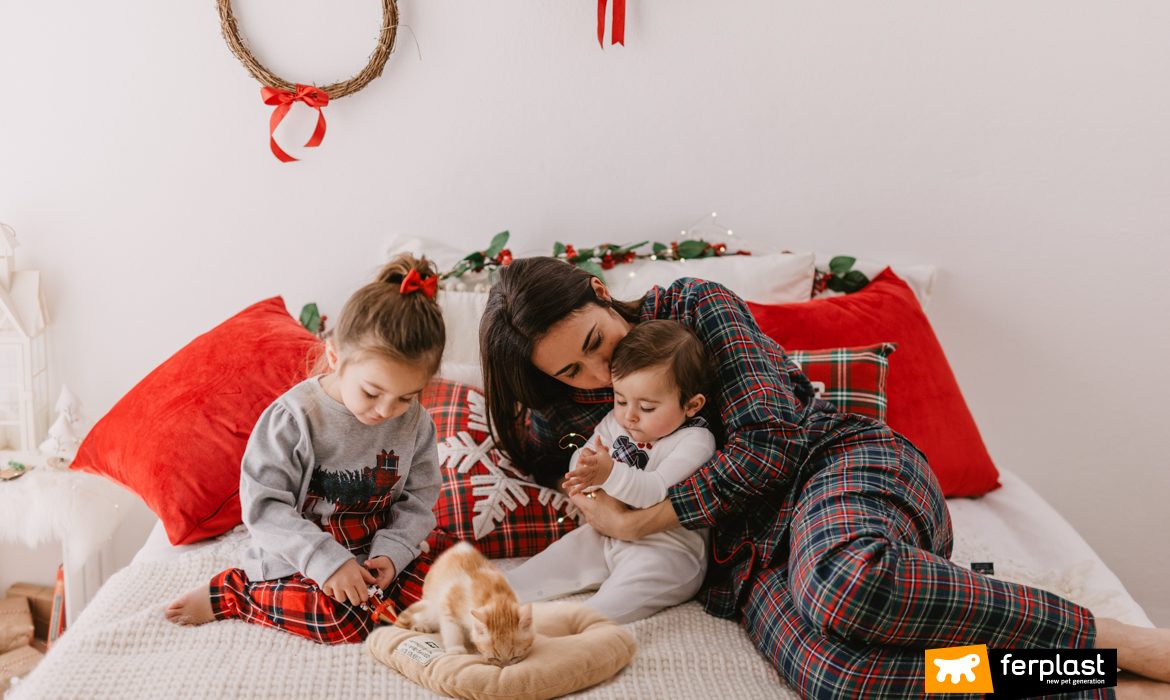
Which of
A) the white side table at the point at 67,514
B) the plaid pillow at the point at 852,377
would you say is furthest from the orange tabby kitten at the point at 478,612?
the white side table at the point at 67,514

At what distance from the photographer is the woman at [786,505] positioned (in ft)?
4.11

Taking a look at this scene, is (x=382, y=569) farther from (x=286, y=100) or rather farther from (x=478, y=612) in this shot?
(x=286, y=100)

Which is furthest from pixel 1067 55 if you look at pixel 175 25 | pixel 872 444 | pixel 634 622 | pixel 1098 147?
pixel 175 25

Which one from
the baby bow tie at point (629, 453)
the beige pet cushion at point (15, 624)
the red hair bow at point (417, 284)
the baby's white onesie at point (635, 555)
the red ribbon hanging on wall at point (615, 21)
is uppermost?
the red ribbon hanging on wall at point (615, 21)

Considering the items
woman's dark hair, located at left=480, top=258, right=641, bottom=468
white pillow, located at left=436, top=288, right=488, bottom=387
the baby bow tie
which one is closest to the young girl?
woman's dark hair, located at left=480, top=258, right=641, bottom=468

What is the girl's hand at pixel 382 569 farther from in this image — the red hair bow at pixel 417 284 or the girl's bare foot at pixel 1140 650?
the girl's bare foot at pixel 1140 650

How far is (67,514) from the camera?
1.92 meters

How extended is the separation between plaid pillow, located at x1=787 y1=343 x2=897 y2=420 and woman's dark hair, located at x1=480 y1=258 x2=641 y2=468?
0.48 m

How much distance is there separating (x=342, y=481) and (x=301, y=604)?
0.18 meters

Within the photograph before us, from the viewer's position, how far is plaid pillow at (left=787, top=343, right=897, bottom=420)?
1.82 metres

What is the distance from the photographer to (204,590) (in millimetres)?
1348

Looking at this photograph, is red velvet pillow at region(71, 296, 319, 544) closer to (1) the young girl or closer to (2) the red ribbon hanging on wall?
(1) the young girl

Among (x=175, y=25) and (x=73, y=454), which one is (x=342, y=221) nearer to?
(x=175, y=25)

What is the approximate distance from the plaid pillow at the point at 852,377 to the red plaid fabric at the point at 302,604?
2.88 ft
